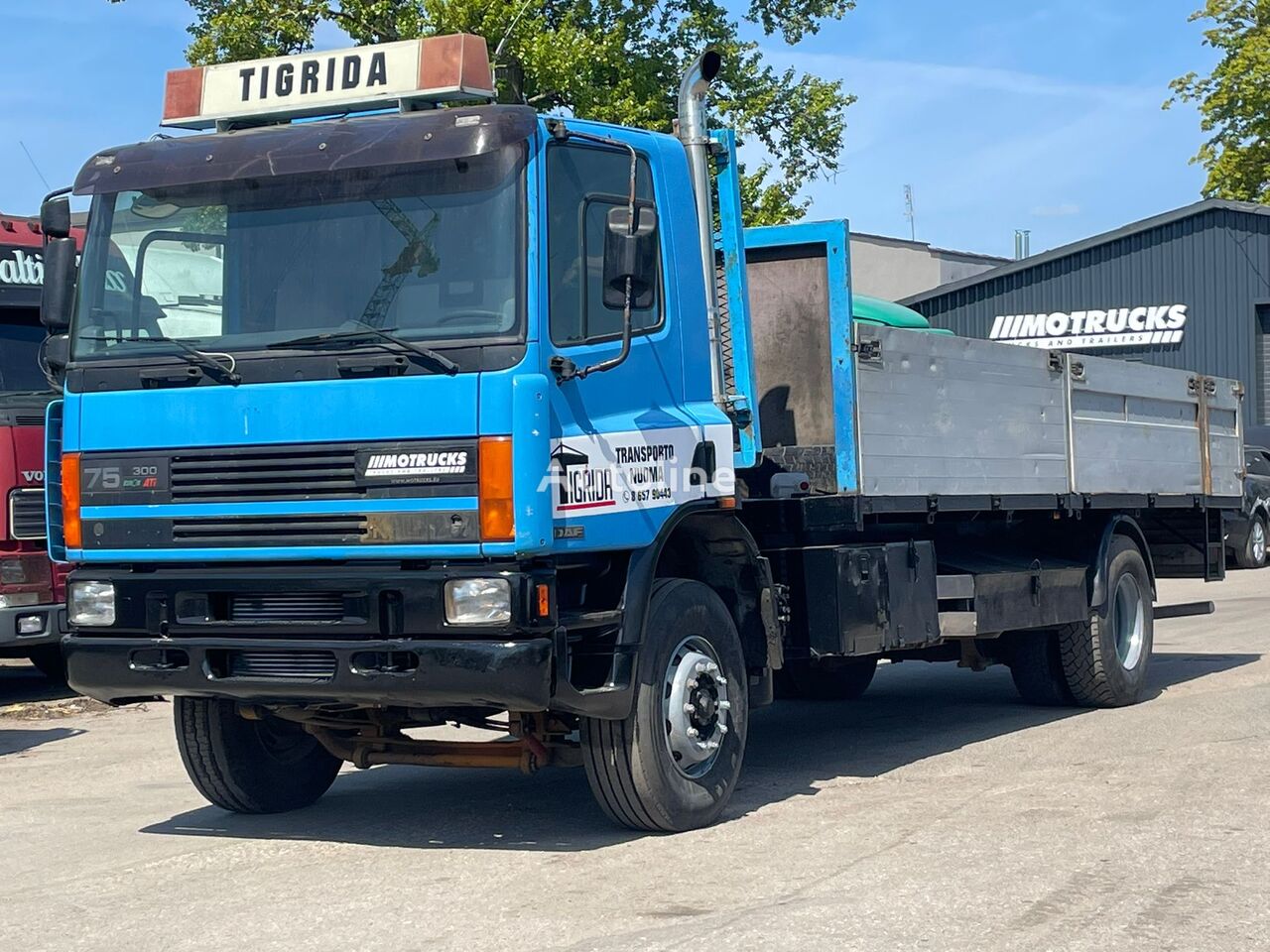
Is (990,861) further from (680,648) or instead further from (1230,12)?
(1230,12)

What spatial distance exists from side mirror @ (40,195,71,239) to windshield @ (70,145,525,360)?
0.44 ft

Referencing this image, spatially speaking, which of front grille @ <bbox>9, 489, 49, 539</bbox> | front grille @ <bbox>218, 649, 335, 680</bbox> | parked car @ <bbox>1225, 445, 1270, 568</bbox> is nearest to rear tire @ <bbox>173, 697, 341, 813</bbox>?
front grille @ <bbox>218, 649, 335, 680</bbox>

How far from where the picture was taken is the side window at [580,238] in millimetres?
6660

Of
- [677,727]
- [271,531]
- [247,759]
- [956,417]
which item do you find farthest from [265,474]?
[956,417]

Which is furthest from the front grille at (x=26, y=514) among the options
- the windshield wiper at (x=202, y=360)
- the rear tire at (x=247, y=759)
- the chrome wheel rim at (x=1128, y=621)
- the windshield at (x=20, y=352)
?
the chrome wheel rim at (x=1128, y=621)

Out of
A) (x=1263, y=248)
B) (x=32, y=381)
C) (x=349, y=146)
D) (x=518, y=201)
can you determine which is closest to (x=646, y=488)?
(x=518, y=201)

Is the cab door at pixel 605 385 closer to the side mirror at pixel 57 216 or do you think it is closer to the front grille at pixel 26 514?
the side mirror at pixel 57 216

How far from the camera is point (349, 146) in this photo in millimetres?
6859

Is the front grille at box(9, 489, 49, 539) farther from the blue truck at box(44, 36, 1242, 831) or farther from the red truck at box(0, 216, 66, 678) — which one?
the blue truck at box(44, 36, 1242, 831)

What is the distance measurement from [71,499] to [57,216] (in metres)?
1.20

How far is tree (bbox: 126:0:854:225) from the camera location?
2612cm

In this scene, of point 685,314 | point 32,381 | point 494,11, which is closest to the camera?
point 685,314

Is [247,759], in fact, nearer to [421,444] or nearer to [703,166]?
[421,444]

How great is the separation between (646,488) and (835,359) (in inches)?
72.5
